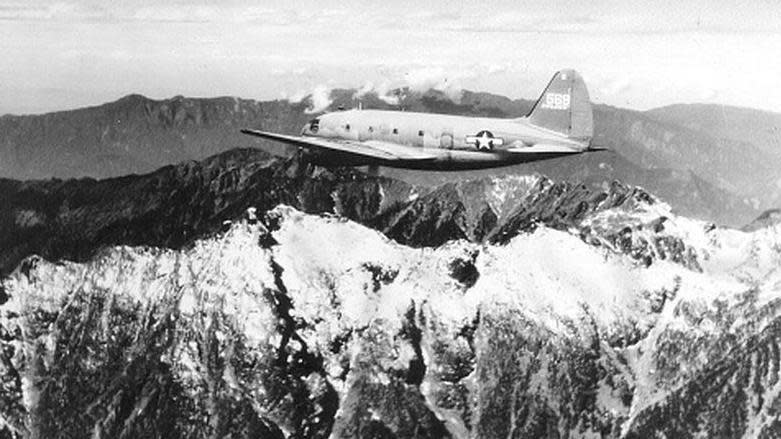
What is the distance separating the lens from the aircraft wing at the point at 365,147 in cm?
8600

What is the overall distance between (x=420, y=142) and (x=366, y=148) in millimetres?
4738

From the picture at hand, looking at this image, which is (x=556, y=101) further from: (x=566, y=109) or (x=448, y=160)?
(x=448, y=160)

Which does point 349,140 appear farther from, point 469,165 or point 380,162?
point 469,165

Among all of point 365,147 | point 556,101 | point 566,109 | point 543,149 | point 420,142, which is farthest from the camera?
point 556,101

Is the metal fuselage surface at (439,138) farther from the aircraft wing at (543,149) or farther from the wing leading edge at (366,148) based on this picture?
the wing leading edge at (366,148)

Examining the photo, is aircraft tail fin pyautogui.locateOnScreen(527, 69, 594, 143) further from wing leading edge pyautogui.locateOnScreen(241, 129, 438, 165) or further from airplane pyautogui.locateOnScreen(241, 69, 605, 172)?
wing leading edge pyautogui.locateOnScreen(241, 129, 438, 165)

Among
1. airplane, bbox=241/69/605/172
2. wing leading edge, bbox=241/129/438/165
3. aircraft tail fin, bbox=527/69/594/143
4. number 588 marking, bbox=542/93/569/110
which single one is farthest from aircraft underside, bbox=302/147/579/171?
number 588 marking, bbox=542/93/569/110

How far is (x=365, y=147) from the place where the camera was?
89.1 meters

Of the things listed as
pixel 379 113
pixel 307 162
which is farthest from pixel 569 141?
pixel 307 162

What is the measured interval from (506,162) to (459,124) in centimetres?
589

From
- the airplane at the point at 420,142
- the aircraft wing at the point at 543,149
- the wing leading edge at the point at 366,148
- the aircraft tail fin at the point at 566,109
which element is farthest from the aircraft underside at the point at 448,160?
the aircraft tail fin at the point at 566,109

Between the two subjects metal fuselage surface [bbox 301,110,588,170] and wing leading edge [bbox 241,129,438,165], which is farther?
metal fuselage surface [bbox 301,110,588,170]

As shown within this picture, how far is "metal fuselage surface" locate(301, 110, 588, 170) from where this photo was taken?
88.4m

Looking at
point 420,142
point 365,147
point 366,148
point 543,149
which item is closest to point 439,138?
point 420,142
